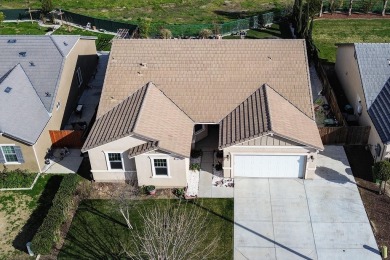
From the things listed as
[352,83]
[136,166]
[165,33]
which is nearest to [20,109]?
[136,166]

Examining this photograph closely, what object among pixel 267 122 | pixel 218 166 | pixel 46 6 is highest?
pixel 267 122

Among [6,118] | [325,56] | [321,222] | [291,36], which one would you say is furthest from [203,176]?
[291,36]

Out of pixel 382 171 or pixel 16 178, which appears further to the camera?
pixel 16 178

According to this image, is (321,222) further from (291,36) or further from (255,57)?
(291,36)

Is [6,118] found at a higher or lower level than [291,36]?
higher

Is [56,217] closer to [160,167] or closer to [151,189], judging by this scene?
[151,189]

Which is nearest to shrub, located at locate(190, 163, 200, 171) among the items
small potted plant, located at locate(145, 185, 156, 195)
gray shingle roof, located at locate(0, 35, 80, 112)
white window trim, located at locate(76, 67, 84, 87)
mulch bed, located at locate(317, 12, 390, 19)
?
small potted plant, located at locate(145, 185, 156, 195)

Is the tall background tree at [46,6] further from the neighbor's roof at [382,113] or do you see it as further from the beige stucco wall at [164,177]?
the neighbor's roof at [382,113]
